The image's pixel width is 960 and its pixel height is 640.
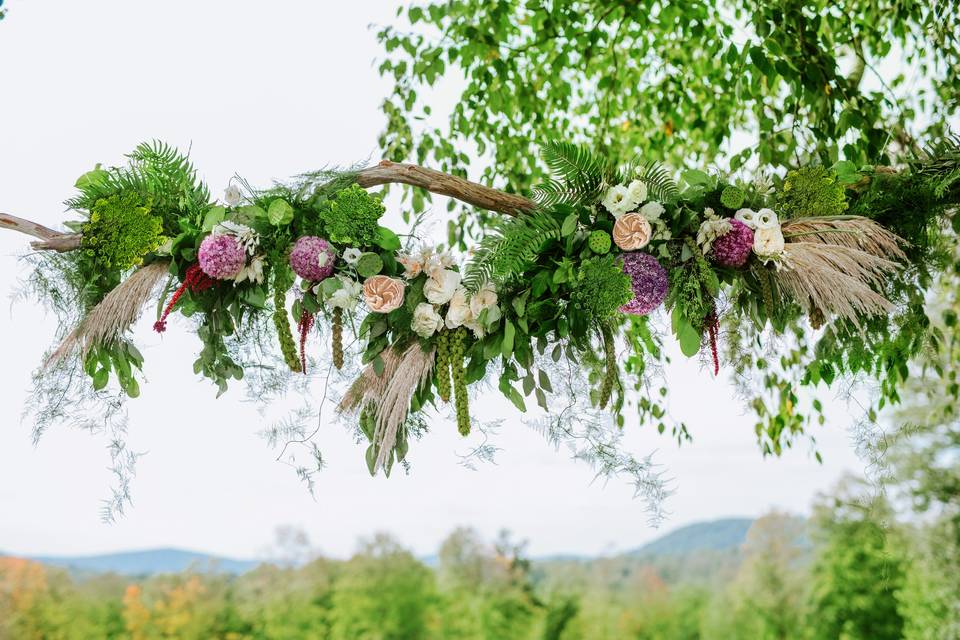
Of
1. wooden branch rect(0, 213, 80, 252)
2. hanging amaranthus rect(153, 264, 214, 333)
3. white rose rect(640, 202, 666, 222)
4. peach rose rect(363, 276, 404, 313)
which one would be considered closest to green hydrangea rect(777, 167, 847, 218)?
white rose rect(640, 202, 666, 222)

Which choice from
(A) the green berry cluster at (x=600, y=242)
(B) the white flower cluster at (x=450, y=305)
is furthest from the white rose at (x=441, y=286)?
(A) the green berry cluster at (x=600, y=242)

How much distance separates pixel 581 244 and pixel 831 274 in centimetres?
39

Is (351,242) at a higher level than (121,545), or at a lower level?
higher

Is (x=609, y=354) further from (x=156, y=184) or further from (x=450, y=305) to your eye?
(x=156, y=184)

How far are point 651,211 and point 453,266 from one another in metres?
0.33

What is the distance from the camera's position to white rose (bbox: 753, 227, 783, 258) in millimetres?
1409

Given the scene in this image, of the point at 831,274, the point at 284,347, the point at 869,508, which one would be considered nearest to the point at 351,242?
the point at 284,347

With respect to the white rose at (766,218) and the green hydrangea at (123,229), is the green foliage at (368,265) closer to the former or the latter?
the green hydrangea at (123,229)

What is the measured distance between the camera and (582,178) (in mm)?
1442

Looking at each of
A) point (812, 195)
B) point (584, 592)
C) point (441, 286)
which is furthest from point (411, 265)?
point (584, 592)

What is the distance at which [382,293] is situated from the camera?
1.41 m

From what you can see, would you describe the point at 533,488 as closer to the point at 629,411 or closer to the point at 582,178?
the point at 629,411

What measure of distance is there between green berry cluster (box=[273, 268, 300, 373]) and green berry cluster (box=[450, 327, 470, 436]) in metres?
0.25

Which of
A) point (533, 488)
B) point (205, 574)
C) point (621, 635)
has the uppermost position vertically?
point (533, 488)
